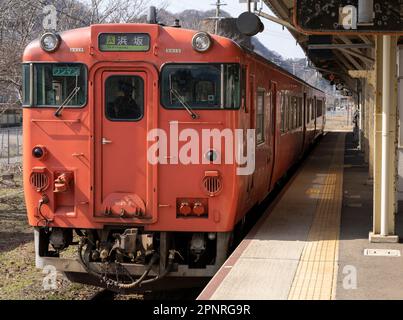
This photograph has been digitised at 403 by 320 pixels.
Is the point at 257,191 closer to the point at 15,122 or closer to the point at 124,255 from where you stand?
the point at 124,255

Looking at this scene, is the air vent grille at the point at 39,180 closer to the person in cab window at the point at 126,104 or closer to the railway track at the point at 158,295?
the person in cab window at the point at 126,104

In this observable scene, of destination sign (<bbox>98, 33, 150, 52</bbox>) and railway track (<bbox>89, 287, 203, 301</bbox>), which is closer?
destination sign (<bbox>98, 33, 150, 52</bbox>)

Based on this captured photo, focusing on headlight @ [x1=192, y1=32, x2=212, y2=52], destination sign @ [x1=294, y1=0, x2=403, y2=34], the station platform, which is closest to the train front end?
headlight @ [x1=192, y1=32, x2=212, y2=52]

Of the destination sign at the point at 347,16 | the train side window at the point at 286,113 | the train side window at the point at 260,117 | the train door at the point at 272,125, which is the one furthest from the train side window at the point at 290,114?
the destination sign at the point at 347,16

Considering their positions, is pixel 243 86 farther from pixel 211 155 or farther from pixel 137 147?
pixel 137 147

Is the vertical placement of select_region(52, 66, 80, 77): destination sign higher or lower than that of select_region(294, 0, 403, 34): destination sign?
lower

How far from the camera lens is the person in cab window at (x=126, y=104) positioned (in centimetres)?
738

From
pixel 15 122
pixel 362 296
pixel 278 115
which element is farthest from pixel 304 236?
pixel 15 122

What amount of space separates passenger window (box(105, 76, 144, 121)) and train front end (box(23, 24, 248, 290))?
1 centimetres

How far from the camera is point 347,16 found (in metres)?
7.70

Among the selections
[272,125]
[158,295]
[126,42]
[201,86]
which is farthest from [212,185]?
[272,125]

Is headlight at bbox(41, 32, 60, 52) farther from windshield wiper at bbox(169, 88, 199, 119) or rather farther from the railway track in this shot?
the railway track

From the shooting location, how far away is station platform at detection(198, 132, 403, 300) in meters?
6.05

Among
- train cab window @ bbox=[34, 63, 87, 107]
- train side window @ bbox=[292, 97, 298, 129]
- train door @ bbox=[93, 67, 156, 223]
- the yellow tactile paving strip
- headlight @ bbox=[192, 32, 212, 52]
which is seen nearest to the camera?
the yellow tactile paving strip
